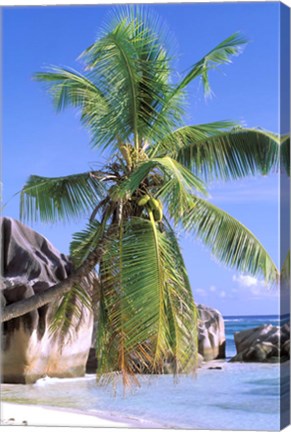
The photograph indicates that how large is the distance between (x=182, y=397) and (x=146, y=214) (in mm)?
2338

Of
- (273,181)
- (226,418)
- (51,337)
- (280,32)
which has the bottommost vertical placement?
(226,418)

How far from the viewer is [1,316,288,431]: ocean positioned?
9133 mm

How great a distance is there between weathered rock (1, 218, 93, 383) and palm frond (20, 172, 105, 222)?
1.05 m

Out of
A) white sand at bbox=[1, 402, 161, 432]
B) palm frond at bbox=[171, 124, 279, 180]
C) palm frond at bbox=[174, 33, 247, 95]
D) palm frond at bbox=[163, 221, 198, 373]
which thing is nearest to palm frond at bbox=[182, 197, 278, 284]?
palm frond at bbox=[163, 221, 198, 373]

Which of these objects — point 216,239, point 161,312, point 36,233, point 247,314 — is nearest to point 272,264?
point 216,239

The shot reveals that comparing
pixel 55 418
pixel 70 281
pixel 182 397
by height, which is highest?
pixel 70 281

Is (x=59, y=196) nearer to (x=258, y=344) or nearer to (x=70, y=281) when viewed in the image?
(x=70, y=281)

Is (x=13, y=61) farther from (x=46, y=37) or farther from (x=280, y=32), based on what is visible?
(x=280, y=32)

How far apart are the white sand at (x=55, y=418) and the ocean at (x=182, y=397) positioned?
0.13m

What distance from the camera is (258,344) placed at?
32.9 ft

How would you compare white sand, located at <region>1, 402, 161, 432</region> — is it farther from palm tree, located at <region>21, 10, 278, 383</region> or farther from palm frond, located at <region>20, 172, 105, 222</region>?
palm frond, located at <region>20, 172, 105, 222</region>

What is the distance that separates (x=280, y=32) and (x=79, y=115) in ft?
6.27

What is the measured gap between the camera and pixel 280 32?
7.95 meters

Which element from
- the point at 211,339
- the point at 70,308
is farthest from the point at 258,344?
the point at 70,308
